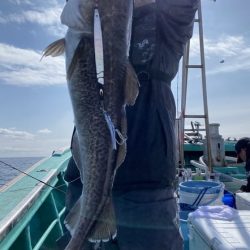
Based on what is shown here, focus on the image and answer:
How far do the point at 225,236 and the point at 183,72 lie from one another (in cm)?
839

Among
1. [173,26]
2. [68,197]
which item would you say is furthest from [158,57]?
[68,197]

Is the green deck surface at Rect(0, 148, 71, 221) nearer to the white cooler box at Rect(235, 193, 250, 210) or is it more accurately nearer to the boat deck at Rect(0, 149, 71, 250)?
the boat deck at Rect(0, 149, 71, 250)

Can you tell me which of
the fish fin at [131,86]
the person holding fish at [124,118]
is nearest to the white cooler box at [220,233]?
the person holding fish at [124,118]

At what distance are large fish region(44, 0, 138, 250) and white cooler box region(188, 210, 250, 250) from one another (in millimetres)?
1205

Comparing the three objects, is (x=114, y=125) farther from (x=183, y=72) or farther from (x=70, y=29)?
(x=183, y=72)

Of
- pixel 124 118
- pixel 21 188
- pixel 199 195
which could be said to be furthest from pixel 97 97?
pixel 199 195

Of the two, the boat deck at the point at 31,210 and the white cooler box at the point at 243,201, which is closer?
the boat deck at the point at 31,210

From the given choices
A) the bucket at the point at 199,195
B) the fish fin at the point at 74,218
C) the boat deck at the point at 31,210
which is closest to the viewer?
the fish fin at the point at 74,218

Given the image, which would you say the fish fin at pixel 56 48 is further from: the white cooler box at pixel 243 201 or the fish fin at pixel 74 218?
the white cooler box at pixel 243 201

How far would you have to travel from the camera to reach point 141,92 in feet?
8.03

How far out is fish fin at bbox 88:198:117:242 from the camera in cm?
187

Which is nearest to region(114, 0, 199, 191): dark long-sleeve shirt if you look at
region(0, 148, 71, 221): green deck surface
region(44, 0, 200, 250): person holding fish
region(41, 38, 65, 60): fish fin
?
region(44, 0, 200, 250): person holding fish

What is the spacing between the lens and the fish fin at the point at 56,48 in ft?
6.40

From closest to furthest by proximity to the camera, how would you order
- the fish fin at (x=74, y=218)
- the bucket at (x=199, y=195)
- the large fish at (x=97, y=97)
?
the large fish at (x=97, y=97)
the fish fin at (x=74, y=218)
the bucket at (x=199, y=195)
